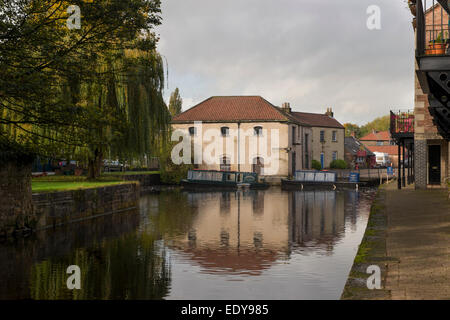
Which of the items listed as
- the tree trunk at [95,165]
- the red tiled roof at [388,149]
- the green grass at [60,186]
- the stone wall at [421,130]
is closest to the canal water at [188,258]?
the green grass at [60,186]

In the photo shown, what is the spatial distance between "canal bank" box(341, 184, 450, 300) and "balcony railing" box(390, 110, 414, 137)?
12.5m

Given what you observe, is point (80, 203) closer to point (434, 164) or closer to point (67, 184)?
point (67, 184)

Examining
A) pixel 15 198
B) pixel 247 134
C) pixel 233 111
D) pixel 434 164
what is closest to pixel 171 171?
pixel 247 134

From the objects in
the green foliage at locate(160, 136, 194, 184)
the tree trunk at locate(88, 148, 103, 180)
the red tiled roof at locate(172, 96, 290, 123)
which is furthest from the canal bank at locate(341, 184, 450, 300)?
the red tiled roof at locate(172, 96, 290, 123)

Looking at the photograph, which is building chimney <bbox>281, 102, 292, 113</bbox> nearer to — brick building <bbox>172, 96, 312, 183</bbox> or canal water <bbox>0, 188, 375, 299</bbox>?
brick building <bbox>172, 96, 312, 183</bbox>

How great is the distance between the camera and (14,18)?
12336mm

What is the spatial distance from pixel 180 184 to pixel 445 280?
3905cm

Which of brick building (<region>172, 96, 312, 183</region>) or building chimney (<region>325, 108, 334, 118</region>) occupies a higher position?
building chimney (<region>325, 108, 334, 118</region>)

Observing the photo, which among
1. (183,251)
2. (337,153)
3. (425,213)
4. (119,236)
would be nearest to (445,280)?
(183,251)

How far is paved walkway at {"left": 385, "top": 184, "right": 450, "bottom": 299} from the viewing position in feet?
22.9

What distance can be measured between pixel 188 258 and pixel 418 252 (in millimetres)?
5219

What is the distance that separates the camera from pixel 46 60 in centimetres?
1296

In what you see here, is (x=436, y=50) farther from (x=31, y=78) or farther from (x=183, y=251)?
(x=31, y=78)

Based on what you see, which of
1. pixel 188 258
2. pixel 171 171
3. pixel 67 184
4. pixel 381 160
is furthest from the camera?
pixel 381 160
